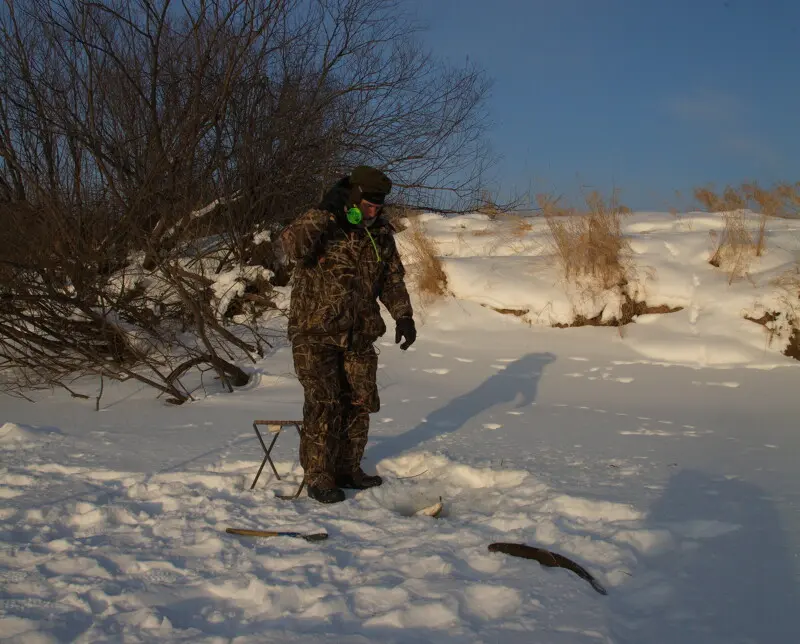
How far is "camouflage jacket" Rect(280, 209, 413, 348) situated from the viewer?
146 inches

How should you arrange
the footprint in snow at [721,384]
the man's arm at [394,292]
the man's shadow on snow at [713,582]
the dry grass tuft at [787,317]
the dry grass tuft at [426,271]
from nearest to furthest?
the man's shadow on snow at [713,582] → the man's arm at [394,292] → the footprint in snow at [721,384] → the dry grass tuft at [787,317] → the dry grass tuft at [426,271]

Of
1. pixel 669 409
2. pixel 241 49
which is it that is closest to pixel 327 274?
pixel 669 409

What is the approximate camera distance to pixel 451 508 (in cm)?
361

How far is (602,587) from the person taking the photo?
2.53 m

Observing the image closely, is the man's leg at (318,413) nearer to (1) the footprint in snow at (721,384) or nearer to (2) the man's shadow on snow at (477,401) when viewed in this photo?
(2) the man's shadow on snow at (477,401)

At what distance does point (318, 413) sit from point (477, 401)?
2364 mm

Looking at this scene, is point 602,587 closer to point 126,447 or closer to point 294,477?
point 294,477

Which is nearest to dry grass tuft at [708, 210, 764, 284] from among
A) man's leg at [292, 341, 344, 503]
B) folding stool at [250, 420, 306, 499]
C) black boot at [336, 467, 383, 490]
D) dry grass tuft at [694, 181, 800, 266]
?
dry grass tuft at [694, 181, 800, 266]

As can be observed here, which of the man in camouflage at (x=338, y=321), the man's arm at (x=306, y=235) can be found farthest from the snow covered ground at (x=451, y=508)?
the man's arm at (x=306, y=235)

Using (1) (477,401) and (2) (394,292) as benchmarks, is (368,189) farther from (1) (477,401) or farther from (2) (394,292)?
(1) (477,401)

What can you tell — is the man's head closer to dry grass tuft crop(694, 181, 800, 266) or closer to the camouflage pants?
the camouflage pants

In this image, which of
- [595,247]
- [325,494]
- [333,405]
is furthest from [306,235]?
[595,247]

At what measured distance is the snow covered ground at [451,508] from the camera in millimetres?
2342

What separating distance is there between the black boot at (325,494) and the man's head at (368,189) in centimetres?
143
